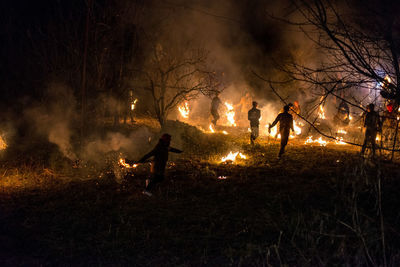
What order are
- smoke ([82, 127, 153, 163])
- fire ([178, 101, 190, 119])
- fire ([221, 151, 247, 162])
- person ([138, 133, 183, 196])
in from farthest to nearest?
fire ([178, 101, 190, 119]) → fire ([221, 151, 247, 162]) → smoke ([82, 127, 153, 163]) → person ([138, 133, 183, 196])

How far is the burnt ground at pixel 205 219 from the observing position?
409 cm

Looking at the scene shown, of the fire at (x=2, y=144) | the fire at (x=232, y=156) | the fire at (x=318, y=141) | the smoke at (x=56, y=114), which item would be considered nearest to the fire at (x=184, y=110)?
the fire at (x=318, y=141)

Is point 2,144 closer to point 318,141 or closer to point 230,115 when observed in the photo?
point 318,141

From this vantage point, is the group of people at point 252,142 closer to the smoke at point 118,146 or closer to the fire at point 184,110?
Answer: the smoke at point 118,146

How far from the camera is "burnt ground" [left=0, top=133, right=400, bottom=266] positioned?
13.4 feet

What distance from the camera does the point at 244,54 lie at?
2348cm

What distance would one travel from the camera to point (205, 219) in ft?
17.8

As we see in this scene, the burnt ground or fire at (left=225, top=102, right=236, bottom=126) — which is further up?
fire at (left=225, top=102, right=236, bottom=126)

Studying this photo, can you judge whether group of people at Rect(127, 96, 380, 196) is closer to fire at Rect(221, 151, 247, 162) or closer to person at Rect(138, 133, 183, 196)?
person at Rect(138, 133, 183, 196)

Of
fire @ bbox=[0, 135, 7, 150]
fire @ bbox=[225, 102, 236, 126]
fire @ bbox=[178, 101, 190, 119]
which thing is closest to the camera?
fire @ bbox=[0, 135, 7, 150]

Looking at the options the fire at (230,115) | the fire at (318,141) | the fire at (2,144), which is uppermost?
the fire at (230,115)

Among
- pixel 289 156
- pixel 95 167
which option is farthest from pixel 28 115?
pixel 289 156

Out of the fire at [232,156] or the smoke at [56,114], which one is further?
the smoke at [56,114]

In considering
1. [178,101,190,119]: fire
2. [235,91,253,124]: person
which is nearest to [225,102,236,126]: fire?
[235,91,253,124]: person
